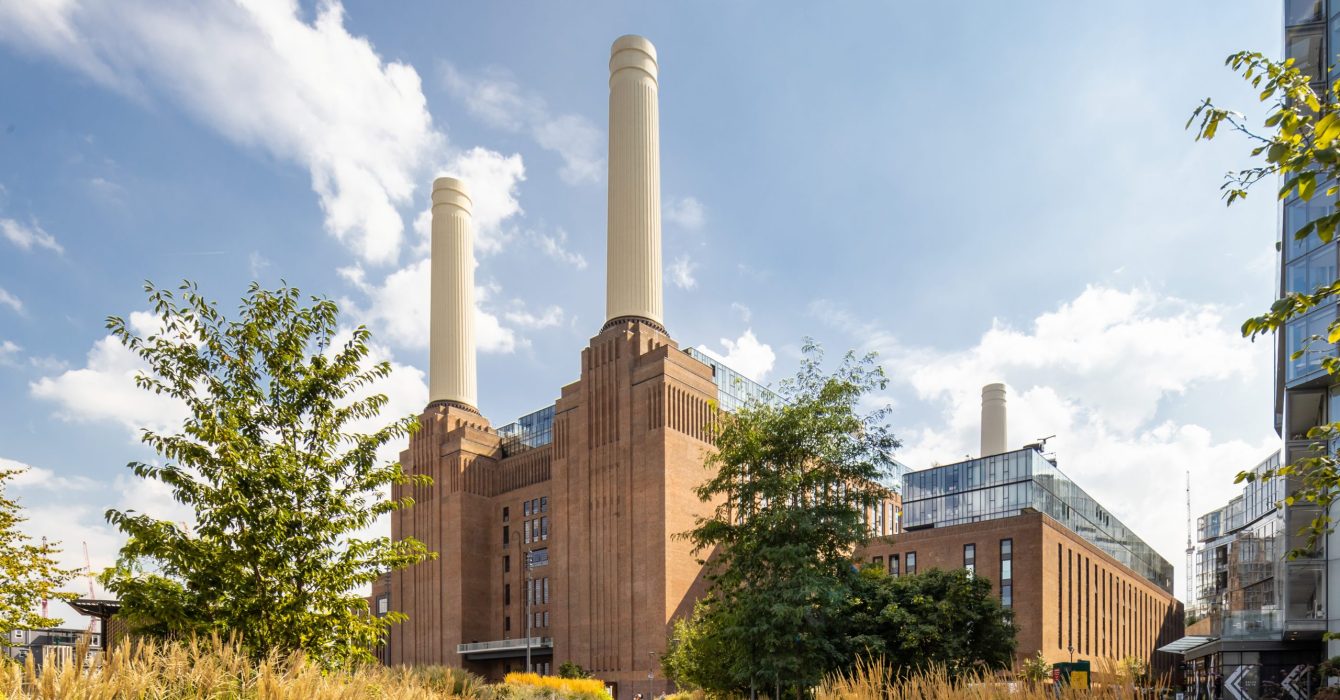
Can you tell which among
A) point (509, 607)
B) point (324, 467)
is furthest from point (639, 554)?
point (324, 467)

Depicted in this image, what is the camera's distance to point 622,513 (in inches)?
2685

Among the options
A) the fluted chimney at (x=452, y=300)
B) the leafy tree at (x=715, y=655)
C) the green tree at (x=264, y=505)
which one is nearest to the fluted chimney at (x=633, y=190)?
the fluted chimney at (x=452, y=300)

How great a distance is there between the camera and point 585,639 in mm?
68875

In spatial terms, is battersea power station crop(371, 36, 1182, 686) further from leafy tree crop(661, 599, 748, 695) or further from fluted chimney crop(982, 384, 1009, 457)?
leafy tree crop(661, 599, 748, 695)

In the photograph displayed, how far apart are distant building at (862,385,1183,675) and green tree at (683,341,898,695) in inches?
1408

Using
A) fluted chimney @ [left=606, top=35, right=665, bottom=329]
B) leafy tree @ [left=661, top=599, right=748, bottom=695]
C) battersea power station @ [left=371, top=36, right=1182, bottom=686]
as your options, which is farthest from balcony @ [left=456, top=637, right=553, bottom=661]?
leafy tree @ [left=661, top=599, right=748, bottom=695]

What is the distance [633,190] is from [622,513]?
2679 centimetres

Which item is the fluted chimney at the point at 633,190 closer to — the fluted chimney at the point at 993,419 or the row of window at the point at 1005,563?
the row of window at the point at 1005,563

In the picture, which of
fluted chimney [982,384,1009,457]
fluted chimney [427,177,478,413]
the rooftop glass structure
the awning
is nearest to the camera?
the awning

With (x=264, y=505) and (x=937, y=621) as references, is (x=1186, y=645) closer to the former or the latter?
(x=937, y=621)

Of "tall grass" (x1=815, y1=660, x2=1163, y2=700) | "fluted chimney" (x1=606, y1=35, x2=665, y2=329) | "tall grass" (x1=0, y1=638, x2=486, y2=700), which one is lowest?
"tall grass" (x1=815, y1=660, x2=1163, y2=700)

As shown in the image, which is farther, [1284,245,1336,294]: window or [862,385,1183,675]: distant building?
[862,385,1183,675]: distant building

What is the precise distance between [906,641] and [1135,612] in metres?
66.7

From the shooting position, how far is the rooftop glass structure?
72.9 metres
